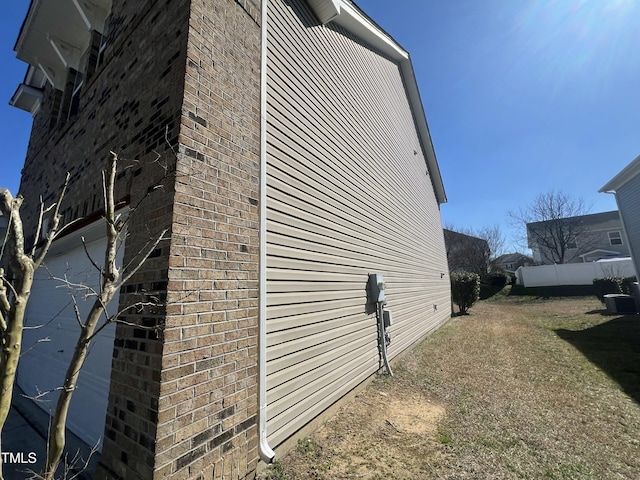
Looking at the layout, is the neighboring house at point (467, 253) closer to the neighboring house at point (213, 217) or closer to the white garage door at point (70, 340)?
the neighboring house at point (213, 217)

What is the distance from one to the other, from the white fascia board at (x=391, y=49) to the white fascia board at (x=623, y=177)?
6.44 metres

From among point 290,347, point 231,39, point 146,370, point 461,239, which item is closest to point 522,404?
point 290,347

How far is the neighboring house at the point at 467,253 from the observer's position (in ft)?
106

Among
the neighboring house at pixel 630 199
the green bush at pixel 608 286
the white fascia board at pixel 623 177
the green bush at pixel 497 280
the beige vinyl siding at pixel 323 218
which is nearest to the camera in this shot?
the beige vinyl siding at pixel 323 218

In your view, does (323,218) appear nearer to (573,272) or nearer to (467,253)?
(573,272)

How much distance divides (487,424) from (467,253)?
1308 inches

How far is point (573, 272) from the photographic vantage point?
2466 centimetres

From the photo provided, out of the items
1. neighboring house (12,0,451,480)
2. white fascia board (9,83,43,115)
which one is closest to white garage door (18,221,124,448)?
neighboring house (12,0,451,480)

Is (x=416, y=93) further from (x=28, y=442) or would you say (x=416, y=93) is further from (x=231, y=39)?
(x=28, y=442)

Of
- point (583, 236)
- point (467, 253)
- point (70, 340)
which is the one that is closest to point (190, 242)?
point (70, 340)

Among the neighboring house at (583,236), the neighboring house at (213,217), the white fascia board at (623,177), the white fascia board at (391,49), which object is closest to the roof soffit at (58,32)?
the neighboring house at (213,217)

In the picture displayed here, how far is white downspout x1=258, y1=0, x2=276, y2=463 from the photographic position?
8.88 ft

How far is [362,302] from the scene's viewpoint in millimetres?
5250

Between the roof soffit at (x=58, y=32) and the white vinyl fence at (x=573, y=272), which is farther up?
the roof soffit at (x=58, y=32)
